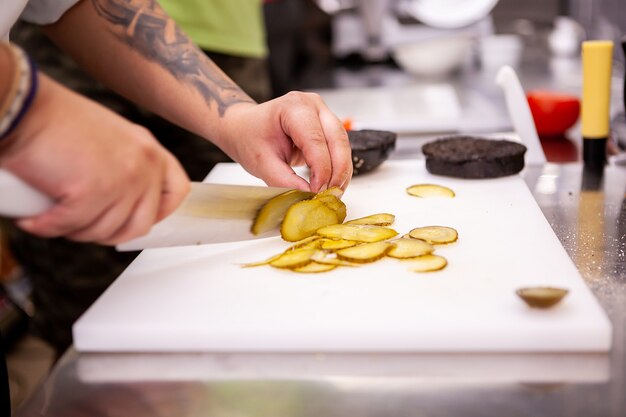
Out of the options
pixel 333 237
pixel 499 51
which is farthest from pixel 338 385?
pixel 499 51

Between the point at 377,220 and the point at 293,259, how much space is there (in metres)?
0.22

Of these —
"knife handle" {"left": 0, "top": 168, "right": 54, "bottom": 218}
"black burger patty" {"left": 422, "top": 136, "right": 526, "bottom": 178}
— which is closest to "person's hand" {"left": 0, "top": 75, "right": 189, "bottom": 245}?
"knife handle" {"left": 0, "top": 168, "right": 54, "bottom": 218}

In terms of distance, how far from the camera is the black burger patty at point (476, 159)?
4.66ft

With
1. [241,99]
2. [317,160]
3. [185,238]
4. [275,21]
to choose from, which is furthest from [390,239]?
[275,21]

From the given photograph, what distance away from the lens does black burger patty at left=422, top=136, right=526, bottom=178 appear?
142 cm

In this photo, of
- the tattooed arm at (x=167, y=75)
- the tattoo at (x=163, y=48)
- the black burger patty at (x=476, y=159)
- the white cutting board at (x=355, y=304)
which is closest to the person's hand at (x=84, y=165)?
the white cutting board at (x=355, y=304)

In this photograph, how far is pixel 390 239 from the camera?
45.5 inches

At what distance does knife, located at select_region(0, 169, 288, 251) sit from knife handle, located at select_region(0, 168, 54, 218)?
192mm

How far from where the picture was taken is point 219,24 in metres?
2.36

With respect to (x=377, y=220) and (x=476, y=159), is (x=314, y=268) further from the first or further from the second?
(x=476, y=159)

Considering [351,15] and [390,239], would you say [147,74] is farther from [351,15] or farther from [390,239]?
[351,15]

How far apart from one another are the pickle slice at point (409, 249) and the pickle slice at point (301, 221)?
0.13m

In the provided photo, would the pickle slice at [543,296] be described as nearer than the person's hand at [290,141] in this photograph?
Yes

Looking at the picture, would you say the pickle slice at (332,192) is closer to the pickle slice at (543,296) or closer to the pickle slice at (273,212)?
the pickle slice at (273,212)
